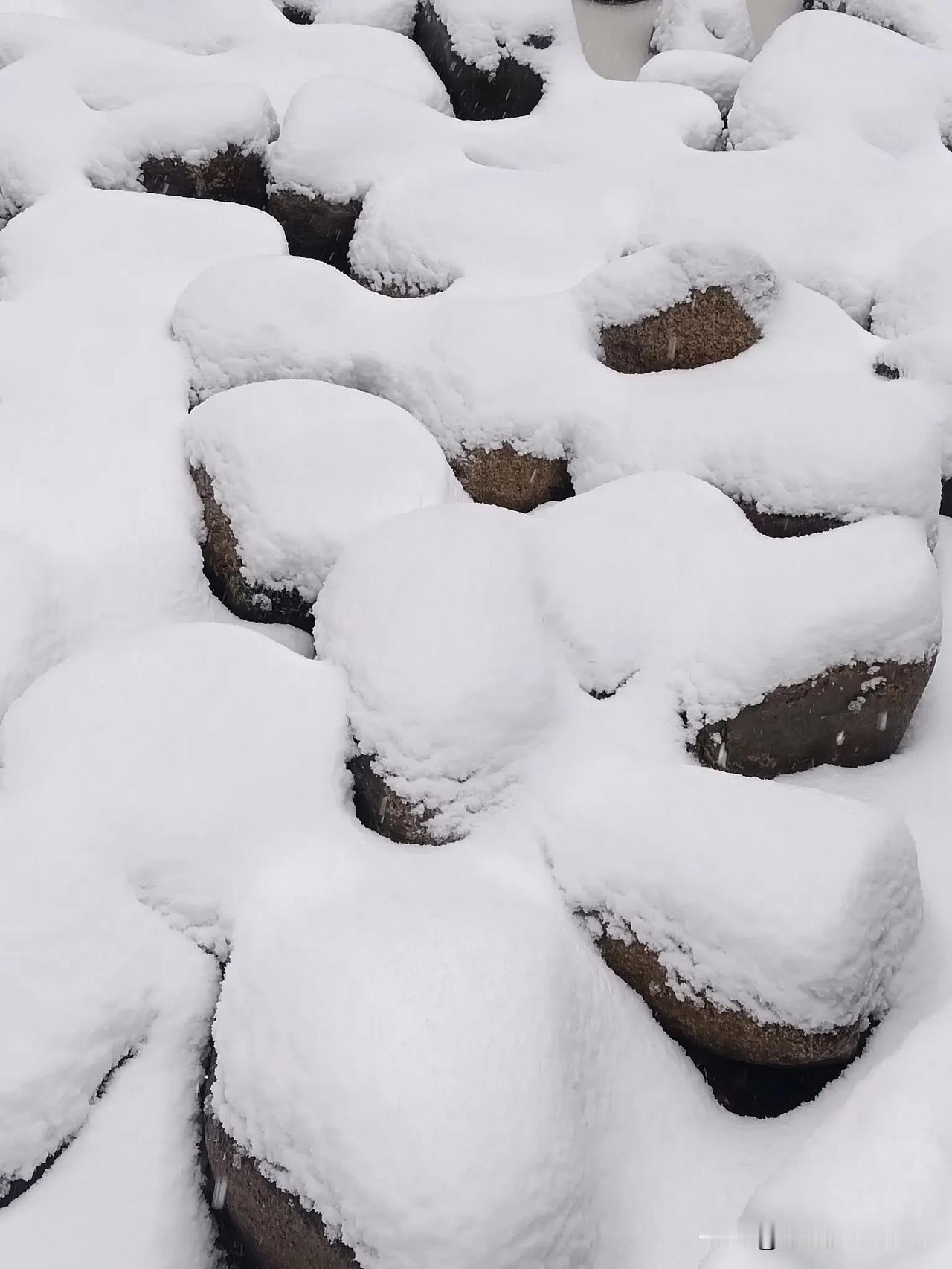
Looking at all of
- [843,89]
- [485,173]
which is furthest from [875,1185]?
[843,89]

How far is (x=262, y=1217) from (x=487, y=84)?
218 cm

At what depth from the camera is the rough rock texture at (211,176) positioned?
6.57 feet

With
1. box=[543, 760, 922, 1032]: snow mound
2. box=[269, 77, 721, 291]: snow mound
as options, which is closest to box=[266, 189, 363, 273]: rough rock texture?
box=[269, 77, 721, 291]: snow mound

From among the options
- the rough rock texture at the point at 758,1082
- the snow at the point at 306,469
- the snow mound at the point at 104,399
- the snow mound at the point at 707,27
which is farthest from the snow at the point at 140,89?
the rough rock texture at the point at 758,1082

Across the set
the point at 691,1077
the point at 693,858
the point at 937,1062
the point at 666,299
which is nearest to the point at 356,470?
the point at 666,299

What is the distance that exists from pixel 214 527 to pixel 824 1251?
111 cm

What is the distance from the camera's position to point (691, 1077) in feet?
3.56

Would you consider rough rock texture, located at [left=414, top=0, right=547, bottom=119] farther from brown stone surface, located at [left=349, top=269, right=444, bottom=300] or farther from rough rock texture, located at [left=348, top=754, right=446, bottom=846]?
rough rock texture, located at [left=348, top=754, right=446, bottom=846]

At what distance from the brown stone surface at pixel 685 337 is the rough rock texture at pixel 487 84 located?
3.08ft

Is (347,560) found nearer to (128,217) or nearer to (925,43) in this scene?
(128,217)

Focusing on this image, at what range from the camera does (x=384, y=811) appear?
3.91ft

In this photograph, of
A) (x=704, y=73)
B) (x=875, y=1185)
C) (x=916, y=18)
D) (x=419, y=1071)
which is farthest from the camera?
(x=916, y=18)

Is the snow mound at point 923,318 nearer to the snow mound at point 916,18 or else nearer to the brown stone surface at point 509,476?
the brown stone surface at point 509,476

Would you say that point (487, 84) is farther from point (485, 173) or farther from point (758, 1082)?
point (758, 1082)
